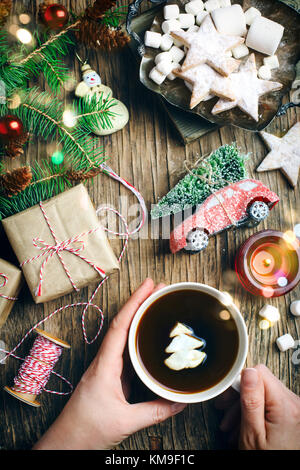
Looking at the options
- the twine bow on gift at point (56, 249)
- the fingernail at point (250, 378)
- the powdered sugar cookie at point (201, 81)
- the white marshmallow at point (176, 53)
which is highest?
the white marshmallow at point (176, 53)

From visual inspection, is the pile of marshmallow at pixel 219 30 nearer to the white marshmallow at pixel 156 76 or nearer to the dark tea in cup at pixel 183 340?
the white marshmallow at pixel 156 76

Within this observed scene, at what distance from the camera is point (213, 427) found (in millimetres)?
1132

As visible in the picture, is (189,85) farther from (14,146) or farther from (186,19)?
(14,146)

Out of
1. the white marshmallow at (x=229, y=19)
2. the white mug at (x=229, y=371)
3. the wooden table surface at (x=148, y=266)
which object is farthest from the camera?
the wooden table surface at (x=148, y=266)

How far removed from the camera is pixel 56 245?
3.43ft

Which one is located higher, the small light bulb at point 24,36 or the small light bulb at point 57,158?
the small light bulb at point 24,36

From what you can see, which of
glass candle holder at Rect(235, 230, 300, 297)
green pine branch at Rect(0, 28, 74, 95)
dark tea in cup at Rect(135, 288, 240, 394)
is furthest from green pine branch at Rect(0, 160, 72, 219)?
glass candle holder at Rect(235, 230, 300, 297)

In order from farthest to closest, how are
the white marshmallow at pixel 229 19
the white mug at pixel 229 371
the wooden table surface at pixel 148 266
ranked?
the wooden table surface at pixel 148 266
the white marshmallow at pixel 229 19
the white mug at pixel 229 371

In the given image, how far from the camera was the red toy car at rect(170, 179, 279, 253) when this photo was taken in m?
1.06

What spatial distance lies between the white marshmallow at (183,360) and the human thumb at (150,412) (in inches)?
4.1

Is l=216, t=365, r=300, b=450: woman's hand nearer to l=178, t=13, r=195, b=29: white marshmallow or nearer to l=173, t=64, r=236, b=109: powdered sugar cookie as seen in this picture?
l=173, t=64, r=236, b=109: powdered sugar cookie

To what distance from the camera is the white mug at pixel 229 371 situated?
36.6 inches

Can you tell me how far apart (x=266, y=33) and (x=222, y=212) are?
53cm

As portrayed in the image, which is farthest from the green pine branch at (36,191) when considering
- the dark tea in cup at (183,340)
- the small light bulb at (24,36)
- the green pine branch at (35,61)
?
the dark tea in cup at (183,340)
